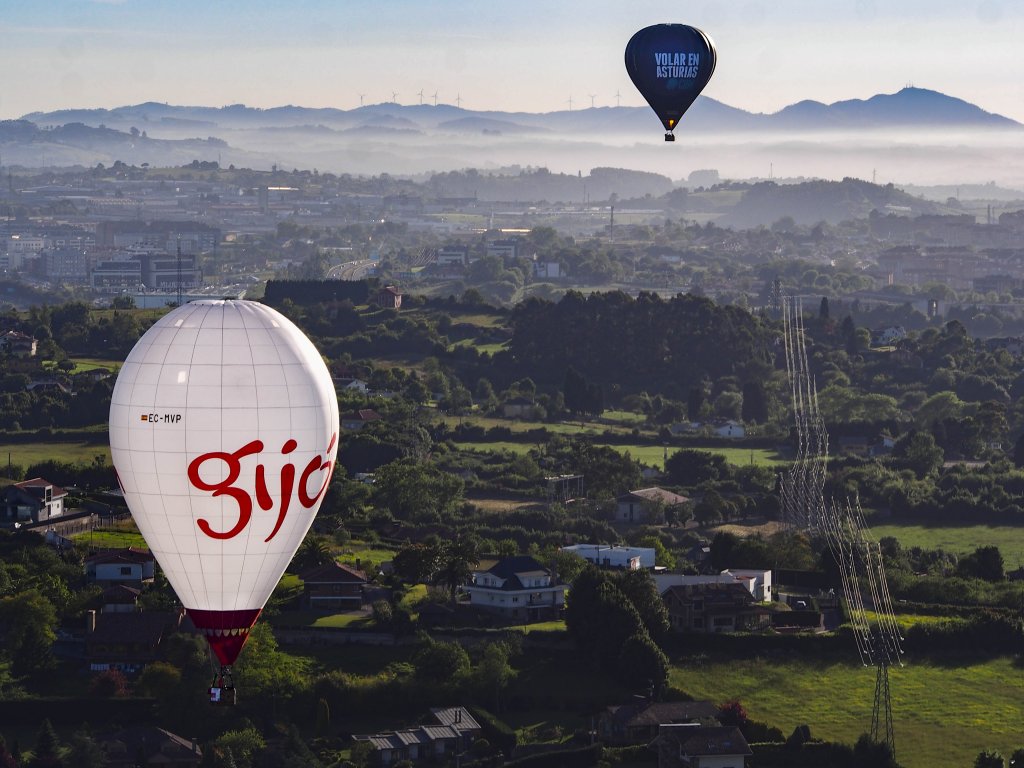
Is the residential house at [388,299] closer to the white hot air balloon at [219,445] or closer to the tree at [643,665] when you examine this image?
the tree at [643,665]

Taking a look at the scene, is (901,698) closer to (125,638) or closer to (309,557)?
(309,557)

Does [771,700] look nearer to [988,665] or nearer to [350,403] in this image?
[988,665]

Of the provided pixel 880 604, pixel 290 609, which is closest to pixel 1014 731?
pixel 880 604

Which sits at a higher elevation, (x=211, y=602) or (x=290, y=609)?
(x=211, y=602)

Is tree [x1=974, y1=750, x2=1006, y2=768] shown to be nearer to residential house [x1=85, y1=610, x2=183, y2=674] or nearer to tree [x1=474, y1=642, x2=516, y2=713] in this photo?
tree [x1=474, y1=642, x2=516, y2=713]

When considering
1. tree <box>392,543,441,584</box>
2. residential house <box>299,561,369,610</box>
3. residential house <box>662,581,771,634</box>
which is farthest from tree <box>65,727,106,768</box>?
residential house <box>662,581,771,634</box>
